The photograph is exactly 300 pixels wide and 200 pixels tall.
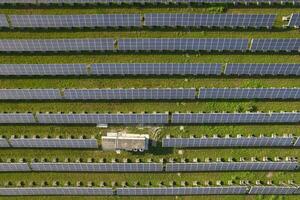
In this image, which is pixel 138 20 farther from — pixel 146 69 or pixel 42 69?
pixel 42 69

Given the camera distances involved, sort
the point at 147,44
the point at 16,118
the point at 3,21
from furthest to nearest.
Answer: the point at 16,118
the point at 147,44
the point at 3,21

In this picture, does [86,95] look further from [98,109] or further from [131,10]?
[131,10]

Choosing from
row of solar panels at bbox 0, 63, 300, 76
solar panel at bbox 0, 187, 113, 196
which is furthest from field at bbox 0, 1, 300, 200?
solar panel at bbox 0, 187, 113, 196

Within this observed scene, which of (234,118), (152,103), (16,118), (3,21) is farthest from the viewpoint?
(234,118)

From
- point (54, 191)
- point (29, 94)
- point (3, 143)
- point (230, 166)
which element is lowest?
point (54, 191)

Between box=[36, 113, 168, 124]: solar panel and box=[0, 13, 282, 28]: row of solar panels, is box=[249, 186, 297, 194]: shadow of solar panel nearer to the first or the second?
box=[36, 113, 168, 124]: solar panel

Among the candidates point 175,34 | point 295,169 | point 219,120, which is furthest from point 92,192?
point 295,169

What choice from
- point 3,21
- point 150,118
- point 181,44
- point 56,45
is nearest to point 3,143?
point 56,45

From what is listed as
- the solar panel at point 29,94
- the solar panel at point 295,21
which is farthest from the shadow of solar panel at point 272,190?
the solar panel at point 29,94
